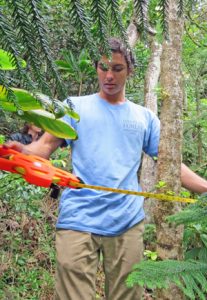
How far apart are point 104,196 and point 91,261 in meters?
0.37

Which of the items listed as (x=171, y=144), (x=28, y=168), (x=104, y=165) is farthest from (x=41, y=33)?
(x=171, y=144)

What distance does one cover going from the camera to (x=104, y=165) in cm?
251

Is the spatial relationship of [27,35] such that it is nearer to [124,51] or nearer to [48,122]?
[48,122]

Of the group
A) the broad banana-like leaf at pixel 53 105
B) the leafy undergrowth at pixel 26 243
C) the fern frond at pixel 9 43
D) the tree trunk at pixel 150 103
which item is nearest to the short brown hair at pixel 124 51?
the broad banana-like leaf at pixel 53 105

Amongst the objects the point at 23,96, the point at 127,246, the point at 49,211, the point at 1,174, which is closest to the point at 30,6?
the point at 23,96

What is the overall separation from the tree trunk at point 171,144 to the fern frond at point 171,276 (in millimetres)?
1091

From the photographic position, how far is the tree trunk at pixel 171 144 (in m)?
2.61

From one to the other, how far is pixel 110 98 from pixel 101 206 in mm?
697

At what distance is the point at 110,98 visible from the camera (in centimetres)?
269

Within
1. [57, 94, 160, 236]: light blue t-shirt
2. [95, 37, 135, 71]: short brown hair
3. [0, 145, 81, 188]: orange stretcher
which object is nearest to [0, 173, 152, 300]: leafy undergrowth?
[57, 94, 160, 236]: light blue t-shirt

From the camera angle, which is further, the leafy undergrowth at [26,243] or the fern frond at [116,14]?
the leafy undergrowth at [26,243]

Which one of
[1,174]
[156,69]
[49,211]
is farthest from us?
[156,69]

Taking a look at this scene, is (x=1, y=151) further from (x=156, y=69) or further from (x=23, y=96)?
(x=156, y=69)

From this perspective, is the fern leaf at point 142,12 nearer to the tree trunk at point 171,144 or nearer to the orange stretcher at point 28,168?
the orange stretcher at point 28,168
